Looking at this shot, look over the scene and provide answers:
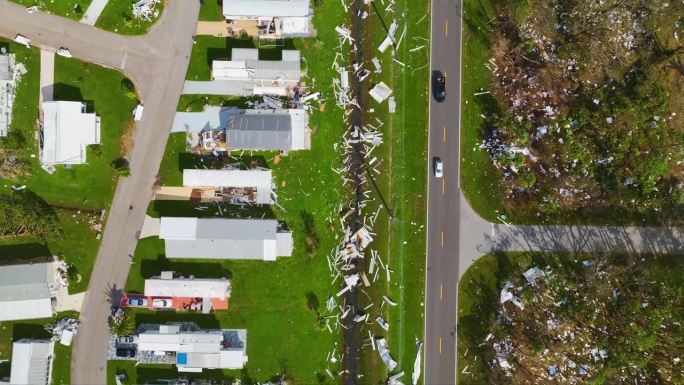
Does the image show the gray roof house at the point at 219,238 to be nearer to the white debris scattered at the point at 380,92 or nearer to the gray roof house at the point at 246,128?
the gray roof house at the point at 246,128

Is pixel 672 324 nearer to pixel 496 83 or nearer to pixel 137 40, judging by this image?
pixel 496 83

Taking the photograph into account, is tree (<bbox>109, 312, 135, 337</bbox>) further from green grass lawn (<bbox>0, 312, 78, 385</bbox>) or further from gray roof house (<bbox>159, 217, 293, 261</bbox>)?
gray roof house (<bbox>159, 217, 293, 261</bbox>)

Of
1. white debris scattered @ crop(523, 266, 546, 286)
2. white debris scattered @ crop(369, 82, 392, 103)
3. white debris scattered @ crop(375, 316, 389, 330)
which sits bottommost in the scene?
white debris scattered @ crop(375, 316, 389, 330)

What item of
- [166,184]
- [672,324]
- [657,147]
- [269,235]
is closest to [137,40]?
[166,184]

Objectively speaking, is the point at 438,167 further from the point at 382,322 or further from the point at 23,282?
the point at 23,282

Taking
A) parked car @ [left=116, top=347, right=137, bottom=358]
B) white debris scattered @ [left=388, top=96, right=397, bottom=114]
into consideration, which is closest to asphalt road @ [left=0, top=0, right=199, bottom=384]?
parked car @ [left=116, top=347, right=137, bottom=358]

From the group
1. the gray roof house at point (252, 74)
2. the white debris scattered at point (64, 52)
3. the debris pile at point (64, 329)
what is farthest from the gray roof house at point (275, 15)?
the debris pile at point (64, 329)

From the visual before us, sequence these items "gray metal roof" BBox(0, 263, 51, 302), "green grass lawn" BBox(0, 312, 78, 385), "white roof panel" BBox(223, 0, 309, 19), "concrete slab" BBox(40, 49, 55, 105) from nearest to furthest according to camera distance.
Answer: "gray metal roof" BBox(0, 263, 51, 302) < "white roof panel" BBox(223, 0, 309, 19) < "green grass lawn" BBox(0, 312, 78, 385) < "concrete slab" BBox(40, 49, 55, 105)
